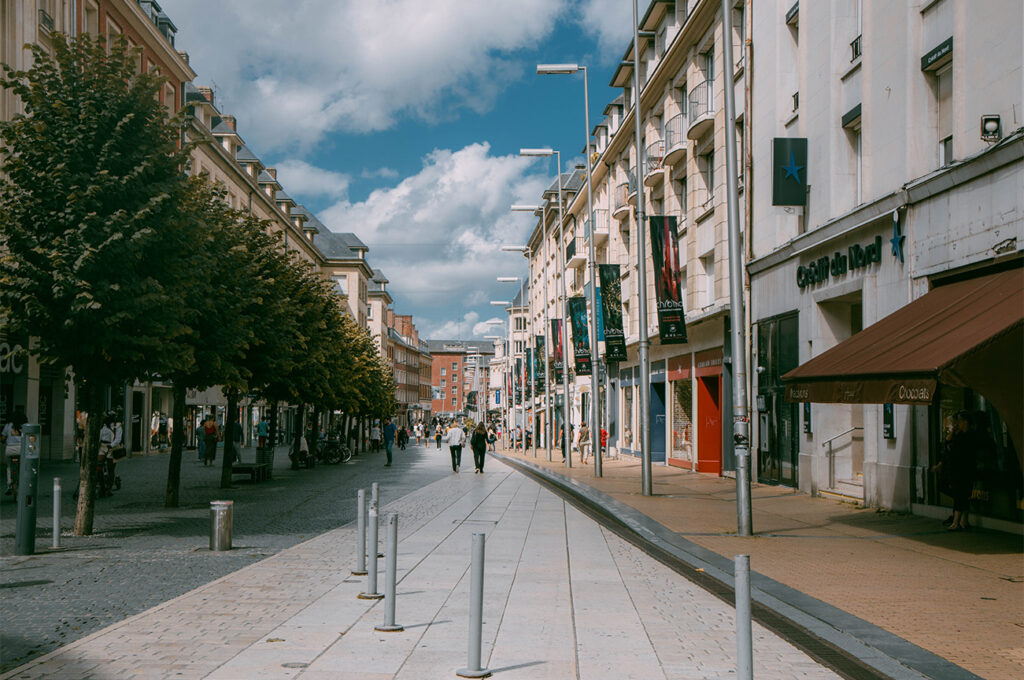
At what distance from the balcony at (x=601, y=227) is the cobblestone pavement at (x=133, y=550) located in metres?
25.7

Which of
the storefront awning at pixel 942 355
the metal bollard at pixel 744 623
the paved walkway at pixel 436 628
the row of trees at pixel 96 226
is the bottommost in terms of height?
the paved walkway at pixel 436 628

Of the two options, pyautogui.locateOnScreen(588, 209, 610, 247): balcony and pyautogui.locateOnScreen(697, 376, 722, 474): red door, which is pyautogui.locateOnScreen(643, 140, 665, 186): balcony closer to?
pyautogui.locateOnScreen(697, 376, 722, 474): red door

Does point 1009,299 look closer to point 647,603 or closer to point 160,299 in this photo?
point 647,603

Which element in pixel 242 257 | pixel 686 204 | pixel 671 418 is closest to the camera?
pixel 242 257

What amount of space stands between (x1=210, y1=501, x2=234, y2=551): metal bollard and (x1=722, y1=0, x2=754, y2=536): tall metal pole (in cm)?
678

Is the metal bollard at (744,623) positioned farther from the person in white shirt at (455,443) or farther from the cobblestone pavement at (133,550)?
the person in white shirt at (455,443)

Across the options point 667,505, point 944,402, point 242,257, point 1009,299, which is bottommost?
point 667,505

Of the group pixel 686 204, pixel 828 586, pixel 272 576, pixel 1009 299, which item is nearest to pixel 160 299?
pixel 272 576

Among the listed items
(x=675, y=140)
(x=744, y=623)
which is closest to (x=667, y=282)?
(x=675, y=140)

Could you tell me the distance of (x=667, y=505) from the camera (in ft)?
63.6

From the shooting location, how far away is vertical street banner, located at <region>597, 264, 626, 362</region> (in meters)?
28.8

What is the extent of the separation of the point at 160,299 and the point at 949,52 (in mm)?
12267

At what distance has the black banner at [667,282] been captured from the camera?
2322cm

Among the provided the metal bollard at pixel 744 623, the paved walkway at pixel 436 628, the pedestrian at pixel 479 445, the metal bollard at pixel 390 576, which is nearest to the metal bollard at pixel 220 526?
the paved walkway at pixel 436 628
